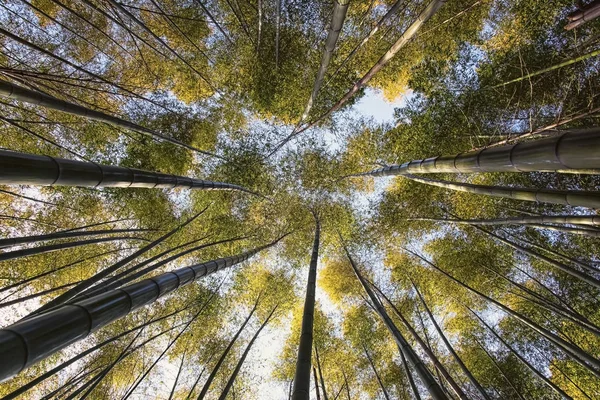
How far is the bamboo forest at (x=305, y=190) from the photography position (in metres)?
6.14

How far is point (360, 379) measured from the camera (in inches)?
343

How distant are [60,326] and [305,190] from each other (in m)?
7.55

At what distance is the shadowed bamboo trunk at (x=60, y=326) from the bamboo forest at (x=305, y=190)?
3320mm

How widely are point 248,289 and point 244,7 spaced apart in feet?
23.6

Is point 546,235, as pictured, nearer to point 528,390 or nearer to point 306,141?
point 528,390

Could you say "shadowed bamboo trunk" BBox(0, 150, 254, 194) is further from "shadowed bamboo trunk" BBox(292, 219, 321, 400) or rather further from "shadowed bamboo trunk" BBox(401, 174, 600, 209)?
"shadowed bamboo trunk" BBox(401, 174, 600, 209)

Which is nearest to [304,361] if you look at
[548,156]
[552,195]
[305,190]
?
[548,156]

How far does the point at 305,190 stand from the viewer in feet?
29.3

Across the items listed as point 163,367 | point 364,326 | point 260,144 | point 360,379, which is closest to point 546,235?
point 364,326

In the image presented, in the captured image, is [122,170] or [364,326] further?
[364,326]

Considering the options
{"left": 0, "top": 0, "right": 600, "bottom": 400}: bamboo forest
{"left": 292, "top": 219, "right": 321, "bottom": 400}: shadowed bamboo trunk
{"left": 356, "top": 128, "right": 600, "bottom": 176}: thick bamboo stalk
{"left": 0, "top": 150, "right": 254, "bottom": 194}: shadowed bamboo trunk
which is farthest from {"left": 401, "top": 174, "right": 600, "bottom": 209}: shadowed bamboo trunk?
{"left": 0, "top": 150, "right": 254, "bottom": 194}: shadowed bamboo trunk

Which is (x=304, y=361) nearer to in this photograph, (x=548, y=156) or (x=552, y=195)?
(x=548, y=156)

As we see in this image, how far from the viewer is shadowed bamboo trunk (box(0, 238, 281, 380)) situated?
1.35m

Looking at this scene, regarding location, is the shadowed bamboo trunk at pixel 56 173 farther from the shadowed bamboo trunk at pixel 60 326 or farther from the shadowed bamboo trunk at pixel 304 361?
the shadowed bamboo trunk at pixel 304 361
